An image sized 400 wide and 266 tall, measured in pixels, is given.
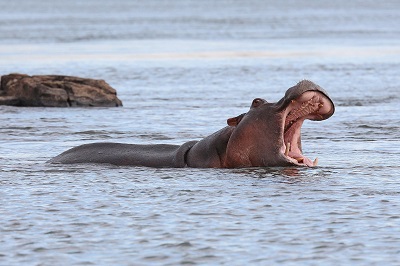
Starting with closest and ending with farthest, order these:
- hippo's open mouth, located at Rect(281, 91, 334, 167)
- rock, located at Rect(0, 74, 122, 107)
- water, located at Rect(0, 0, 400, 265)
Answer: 1. water, located at Rect(0, 0, 400, 265)
2. hippo's open mouth, located at Rect(281, 91, 334, 167)
3. rock, located at Rect(0, 74, 122, 107)

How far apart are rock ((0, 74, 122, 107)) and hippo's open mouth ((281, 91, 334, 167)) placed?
10.3m

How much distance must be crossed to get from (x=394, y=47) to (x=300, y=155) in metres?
31.9

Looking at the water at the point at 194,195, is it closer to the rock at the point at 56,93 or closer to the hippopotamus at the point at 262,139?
the hippopotamus at the point at 262,139

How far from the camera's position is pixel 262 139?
1127 cm

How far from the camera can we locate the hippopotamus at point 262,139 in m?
11.2

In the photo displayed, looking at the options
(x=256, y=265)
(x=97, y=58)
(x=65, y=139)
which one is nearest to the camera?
(x=256, y=265)

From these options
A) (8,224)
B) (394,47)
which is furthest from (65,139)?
(394,47)

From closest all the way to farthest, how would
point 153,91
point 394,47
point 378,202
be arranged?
point 378,202, point 153,91, point 394,47

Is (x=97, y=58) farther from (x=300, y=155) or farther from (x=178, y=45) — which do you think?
(x=300, y=155)

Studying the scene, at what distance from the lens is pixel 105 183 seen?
430 inches

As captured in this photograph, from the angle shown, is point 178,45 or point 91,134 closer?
point 91,134

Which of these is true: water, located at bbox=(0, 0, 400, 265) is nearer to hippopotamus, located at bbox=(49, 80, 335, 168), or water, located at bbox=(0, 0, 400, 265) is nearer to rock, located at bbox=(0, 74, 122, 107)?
hippopotamus, located at bbox=(49, 80, 335, 168)

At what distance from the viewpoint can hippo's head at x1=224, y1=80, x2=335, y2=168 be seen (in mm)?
11148

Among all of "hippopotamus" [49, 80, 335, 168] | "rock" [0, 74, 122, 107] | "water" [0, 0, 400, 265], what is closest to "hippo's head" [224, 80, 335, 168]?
"hippopotamus" [49, 80, 335, 168]
